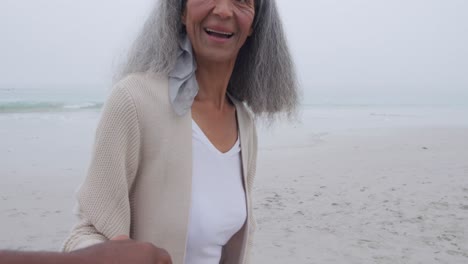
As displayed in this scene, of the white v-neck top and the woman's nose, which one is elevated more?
the woman's nose

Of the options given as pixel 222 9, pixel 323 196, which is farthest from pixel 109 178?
pixel 323 196

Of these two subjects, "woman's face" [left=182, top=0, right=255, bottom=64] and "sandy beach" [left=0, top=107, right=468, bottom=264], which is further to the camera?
"sandy beach" [left=0, top=107, right=468, bottom=264]

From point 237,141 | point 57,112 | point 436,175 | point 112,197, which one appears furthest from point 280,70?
point 57,112

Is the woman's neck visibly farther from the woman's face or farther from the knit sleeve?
the knit sleeve

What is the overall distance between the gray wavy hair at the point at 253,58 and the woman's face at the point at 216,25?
0.08m

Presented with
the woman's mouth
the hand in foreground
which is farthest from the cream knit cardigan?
the hand in foreground

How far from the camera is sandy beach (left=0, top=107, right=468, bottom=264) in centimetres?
599

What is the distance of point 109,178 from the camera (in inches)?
58.6

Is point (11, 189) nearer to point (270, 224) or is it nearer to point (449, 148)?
point (270, 224)

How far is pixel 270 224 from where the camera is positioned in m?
6.89

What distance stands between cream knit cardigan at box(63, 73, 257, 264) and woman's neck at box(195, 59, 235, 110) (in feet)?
0.68

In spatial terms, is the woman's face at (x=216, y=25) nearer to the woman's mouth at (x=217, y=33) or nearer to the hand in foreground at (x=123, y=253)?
the woman's mouth at (x=217, y=33)

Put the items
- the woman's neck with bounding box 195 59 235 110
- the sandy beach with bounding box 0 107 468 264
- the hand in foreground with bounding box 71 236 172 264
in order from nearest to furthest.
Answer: the hand in foreground with bounding box 71 236 172 264
the woman's neck with bounding box 195 59 235 110
the sandy beach with bounding box 0 107 468 264

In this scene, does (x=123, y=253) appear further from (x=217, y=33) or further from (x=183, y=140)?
(x=217, y=33)
